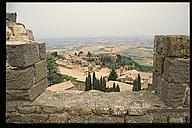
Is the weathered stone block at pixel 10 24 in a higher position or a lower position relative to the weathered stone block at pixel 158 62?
higher

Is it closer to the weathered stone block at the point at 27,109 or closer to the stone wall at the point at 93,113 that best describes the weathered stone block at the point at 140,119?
the stone wall at the point at 93,113

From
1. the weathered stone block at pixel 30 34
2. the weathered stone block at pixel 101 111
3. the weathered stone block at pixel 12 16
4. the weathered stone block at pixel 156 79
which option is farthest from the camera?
the weathered stone block at pixel 30 34

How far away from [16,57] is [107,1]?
1.28 m

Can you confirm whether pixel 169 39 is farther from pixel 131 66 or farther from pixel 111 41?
pixel 131 66

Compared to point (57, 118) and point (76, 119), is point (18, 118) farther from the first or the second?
point (76, 119)

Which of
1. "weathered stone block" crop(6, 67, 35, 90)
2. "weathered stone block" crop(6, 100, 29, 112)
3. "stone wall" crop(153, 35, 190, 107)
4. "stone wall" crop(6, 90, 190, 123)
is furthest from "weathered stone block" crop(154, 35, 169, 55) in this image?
"weathered stone block" crop(6, 100, 29, 112)

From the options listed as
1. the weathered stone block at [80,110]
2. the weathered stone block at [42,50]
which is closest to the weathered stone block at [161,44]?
the weathered stone block at [80,110]

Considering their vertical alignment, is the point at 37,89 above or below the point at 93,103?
above

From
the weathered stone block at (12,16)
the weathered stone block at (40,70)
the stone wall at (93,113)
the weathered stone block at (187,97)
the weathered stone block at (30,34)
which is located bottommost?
the stone wall at (93,113)

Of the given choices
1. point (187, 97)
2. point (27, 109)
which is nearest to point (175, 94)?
point (187, 97)

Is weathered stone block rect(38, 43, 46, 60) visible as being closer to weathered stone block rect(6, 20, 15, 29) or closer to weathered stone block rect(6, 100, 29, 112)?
weathered stone block rect(6, 20, 15, 29)

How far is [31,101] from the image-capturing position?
3.33 meters

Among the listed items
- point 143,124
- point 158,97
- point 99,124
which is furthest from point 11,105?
point 158,97

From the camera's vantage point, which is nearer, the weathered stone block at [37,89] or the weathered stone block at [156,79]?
the weathered stone block at [37,89]
